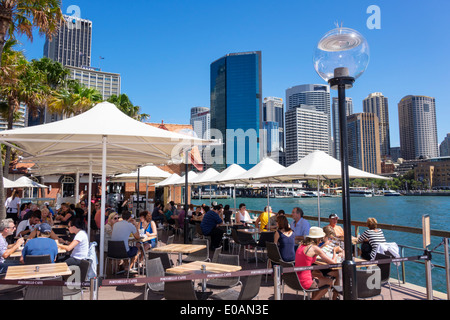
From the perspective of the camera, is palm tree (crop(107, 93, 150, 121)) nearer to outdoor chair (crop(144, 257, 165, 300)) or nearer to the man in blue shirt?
the man in blue shirt

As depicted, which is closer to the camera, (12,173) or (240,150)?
(12,173)

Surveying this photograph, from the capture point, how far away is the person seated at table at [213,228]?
10.0 m

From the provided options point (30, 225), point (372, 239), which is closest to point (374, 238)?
point (372, 239)

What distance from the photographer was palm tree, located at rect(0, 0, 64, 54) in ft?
32.5

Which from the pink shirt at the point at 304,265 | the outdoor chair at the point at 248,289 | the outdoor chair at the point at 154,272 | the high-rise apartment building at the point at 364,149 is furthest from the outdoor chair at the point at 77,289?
the high-rise apartment building at the point at 364,149

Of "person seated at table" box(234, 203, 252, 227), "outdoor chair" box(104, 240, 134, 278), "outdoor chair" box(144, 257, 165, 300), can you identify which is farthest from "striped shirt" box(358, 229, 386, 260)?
"person seated at table" box(234, 203, 252, 227)

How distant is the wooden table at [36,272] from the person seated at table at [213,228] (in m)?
5.57

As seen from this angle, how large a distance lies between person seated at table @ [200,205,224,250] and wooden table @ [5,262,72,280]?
219 inches
